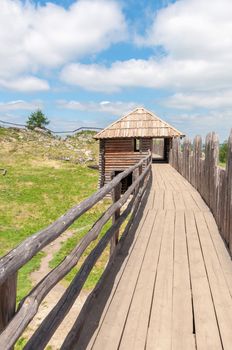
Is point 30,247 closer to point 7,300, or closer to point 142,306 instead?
point 7,300

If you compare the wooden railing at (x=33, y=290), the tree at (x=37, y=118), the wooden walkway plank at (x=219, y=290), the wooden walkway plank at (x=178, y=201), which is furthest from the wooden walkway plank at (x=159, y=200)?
the tree at (x=37, y=118)

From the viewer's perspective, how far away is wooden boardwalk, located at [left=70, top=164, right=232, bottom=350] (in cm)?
330

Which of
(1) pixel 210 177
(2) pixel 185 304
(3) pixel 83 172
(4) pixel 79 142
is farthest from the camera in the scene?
(4) pixel 79 142

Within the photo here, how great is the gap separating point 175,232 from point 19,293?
549 cm

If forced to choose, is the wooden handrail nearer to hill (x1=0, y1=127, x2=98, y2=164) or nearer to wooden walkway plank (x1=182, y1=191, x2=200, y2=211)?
wooden walkway plank (x1=182, y1=191, x2=200, y2=211)

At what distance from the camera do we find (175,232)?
7141 millimetres

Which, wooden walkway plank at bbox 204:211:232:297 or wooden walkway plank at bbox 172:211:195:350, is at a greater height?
wooden walkway plank at bbox 204:211:232:297

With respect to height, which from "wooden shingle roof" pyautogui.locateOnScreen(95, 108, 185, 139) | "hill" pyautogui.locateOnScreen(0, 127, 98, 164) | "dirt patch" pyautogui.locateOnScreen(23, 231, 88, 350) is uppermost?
"wooden shingle roof" pyautogui.locateOnScreen(95, 108, 185, 139)

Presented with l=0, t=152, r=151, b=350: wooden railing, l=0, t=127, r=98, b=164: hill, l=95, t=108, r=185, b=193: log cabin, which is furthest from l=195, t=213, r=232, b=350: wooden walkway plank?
l=0, t=127, r=98, b=164: hill

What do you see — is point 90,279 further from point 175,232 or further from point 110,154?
point 110,154

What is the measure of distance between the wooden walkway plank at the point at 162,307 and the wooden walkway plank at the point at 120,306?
0.91 feet

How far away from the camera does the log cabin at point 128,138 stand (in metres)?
28.5

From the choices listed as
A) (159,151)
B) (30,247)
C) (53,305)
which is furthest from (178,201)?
(159,151)

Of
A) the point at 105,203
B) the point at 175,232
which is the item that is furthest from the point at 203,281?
the point at 105,203
